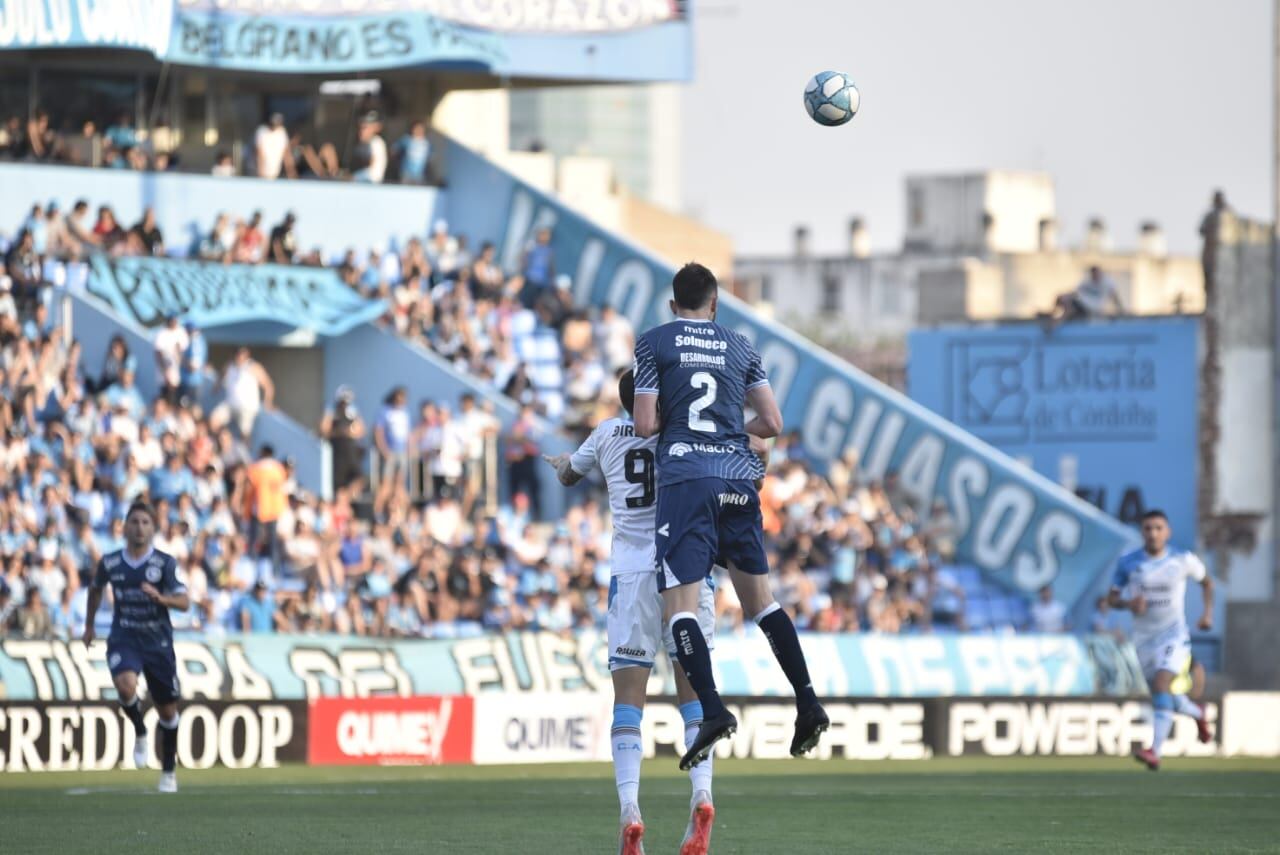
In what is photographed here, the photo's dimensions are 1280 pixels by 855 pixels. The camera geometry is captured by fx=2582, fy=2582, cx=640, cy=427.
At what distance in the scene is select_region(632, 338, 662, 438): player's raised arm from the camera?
12.1 meters

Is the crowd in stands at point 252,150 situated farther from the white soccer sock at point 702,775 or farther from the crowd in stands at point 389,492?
the white soccer sock at point 702,775

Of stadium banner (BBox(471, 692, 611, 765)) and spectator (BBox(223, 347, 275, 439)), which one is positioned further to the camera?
spectator (BBox(223, 347, 275, 439))

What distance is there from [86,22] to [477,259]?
6.46m

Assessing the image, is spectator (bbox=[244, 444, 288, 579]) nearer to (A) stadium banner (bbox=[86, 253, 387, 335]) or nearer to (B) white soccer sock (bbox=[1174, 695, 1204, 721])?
(A) stadium banner (bbox=[86, 253, 387, 335])

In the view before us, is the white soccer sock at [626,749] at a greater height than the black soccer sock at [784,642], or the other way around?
the black soccer sock at [784,642]

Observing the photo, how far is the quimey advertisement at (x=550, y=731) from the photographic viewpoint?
2253 cm

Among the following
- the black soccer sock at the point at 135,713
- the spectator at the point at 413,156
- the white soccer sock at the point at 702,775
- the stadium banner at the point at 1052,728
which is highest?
the spectator at the point at 413,156

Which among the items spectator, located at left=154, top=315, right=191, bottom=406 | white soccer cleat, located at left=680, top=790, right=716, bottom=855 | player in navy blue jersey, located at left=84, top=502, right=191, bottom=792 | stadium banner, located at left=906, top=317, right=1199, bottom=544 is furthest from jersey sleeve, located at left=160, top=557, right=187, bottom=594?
stadium banner, located at left=906, top=317, right=1199, bottom=544

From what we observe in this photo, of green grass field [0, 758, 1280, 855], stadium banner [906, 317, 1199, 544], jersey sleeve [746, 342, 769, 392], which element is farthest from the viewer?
stadium banner [906, 317, 1199, 544]

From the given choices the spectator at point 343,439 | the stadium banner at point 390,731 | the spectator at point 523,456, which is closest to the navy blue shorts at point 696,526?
the stadium banner at point 390,731

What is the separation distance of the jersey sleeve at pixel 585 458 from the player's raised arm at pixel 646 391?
675 millimetres

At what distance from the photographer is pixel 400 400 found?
31.3m

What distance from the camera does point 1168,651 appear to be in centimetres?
2223

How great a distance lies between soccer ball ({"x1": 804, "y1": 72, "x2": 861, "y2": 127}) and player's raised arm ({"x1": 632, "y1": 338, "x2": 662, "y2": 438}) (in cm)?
513
